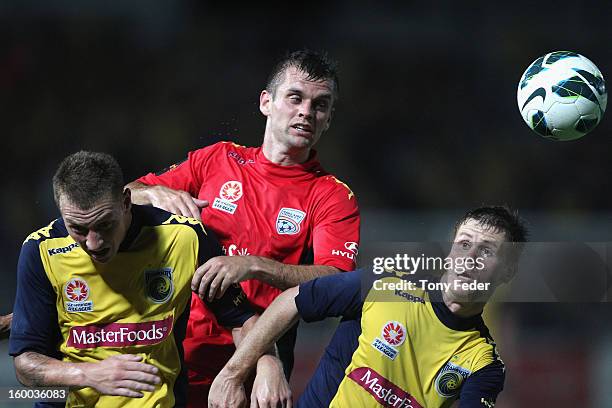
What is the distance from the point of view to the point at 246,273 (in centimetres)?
405

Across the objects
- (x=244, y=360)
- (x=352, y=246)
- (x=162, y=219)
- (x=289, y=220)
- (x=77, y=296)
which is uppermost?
(x=289, y=220)

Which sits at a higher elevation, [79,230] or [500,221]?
[500,221]

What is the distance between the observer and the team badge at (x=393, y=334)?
4047mm

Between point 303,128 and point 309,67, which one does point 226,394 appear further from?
point 309,67

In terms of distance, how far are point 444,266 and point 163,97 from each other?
6.13 meters

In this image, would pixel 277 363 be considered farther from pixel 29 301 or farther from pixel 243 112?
pixel 243 112

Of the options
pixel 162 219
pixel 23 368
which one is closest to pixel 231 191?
pixel 162 219

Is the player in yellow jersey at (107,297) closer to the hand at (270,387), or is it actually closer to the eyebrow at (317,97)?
the hand at (270,387)

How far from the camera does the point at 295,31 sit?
1062 centimetres

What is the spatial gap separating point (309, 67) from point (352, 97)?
547 cm

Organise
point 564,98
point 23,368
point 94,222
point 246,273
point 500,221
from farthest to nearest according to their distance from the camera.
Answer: point 564,98 < point 500,221 < point 246,273 < point 23,368 < point 94,222

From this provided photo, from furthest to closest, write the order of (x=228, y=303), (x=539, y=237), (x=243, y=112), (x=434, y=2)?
(x=434, y=2) < (x=243, y=112) < (x=539, y=237) < (x=228, y=303)

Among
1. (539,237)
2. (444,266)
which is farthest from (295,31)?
(444,266)

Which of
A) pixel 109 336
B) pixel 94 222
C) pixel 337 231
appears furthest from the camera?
pixel 337 231
